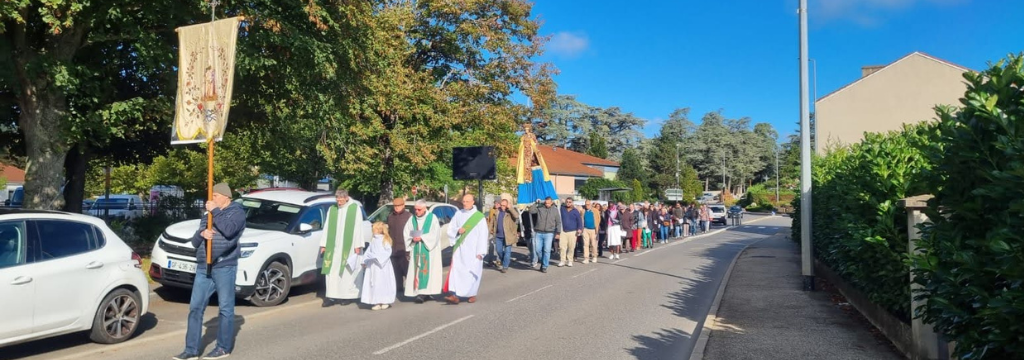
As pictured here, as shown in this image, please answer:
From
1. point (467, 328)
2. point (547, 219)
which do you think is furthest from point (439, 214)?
point (467, 328)

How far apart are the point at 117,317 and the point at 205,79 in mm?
2940

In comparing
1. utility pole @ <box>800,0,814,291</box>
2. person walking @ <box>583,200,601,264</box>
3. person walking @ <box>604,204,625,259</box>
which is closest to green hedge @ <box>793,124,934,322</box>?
utility pole @ <box>800,0,814,291</box>

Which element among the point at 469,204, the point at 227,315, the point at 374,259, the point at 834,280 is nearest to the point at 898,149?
the point at 834,280

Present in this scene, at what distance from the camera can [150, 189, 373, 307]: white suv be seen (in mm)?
9781

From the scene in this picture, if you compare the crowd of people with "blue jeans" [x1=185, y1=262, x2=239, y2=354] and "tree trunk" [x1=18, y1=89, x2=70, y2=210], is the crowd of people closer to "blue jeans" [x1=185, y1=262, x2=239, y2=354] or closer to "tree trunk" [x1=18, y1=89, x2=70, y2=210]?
"blue jeans" [x1=185, y1=262, x2=239, y2=354]

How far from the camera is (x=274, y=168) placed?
1098 inches

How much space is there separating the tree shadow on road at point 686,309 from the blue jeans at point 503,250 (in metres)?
3.47

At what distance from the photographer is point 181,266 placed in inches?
381

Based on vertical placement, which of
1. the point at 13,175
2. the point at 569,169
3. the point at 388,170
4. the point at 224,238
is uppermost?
the point at 569,169

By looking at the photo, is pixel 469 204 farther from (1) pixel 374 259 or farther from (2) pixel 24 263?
(2) pixel 24 263

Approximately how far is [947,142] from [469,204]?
793cm

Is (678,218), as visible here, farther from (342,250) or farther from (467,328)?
(467,328)

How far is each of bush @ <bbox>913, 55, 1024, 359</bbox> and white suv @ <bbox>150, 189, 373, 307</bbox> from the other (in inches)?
322

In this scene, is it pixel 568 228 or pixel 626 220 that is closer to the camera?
pixel 568 228
